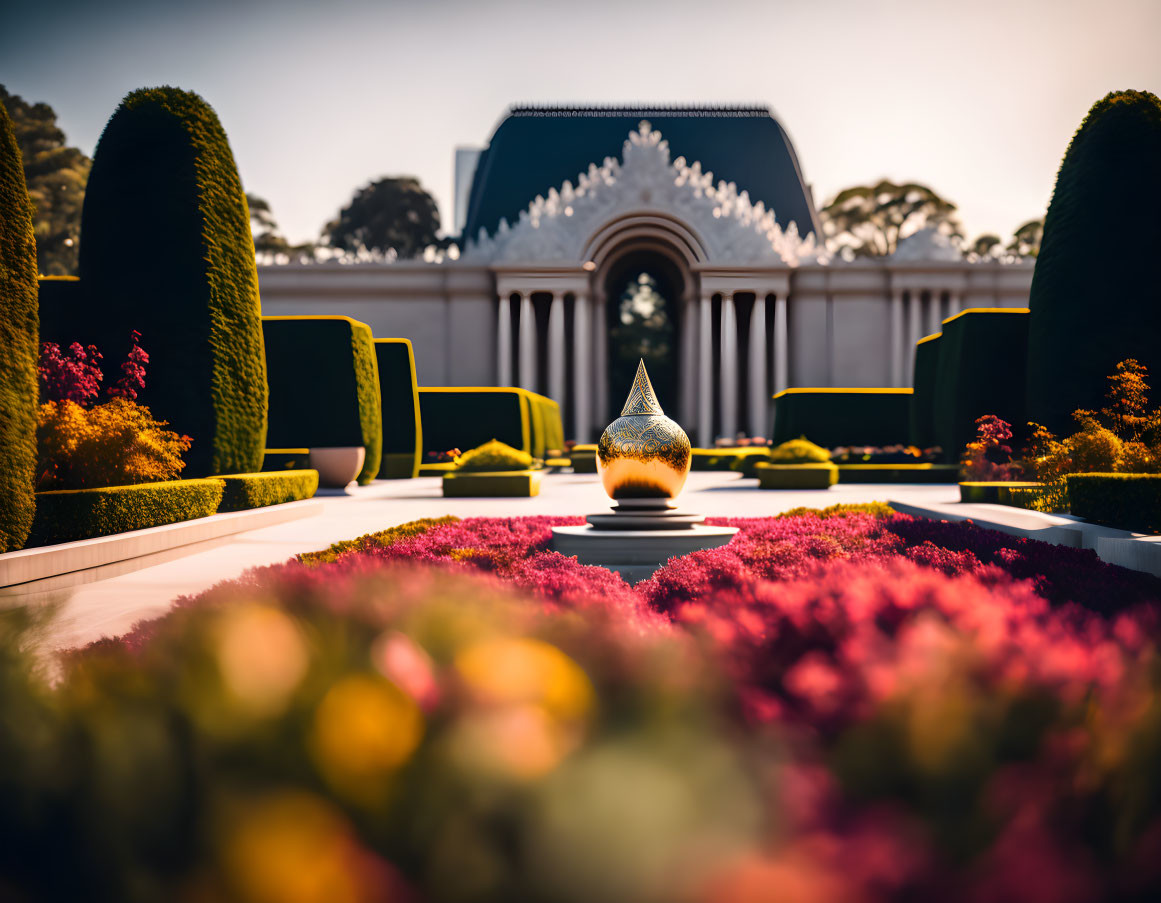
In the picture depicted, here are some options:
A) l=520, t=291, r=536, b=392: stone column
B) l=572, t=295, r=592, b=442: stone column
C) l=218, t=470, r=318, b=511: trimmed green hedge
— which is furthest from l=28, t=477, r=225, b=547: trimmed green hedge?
l=572, t=295, r=592, b=442: stone column

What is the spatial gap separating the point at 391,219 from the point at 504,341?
21287 mm

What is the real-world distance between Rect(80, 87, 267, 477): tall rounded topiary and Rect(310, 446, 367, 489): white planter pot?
232 inches

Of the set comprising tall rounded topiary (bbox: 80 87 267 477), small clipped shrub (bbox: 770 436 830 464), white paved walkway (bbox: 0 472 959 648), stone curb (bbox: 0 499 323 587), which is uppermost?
tall rounded topiary (bbox: 80 87 267 477)

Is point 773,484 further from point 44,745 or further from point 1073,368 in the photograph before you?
point 44,745

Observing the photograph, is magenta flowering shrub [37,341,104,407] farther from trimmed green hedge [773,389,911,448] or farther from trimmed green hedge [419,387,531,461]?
trimmed green hedge [773,389,911,448]

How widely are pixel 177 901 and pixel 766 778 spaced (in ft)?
3.40

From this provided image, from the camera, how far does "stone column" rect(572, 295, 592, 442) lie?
140 feet

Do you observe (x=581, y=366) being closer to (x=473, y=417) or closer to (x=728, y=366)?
(x=728, y=366)

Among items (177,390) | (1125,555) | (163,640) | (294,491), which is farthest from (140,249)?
(1125,555)

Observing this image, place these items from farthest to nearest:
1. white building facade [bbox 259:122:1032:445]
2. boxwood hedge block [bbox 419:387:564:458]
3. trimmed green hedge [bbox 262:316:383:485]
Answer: white building facade [bbox 259:122:1032:445] → boxwood hedge block [bbox 419:387:564:458] → trimmed green hedge [bbox 262:316:383:485]

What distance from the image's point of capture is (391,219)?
5825 cm

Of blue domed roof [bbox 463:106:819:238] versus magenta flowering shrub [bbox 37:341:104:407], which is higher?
blue domed roof [bbox 463:106:819:238]

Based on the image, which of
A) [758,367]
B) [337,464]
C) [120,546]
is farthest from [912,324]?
[120,546]

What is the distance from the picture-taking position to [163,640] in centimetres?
228
